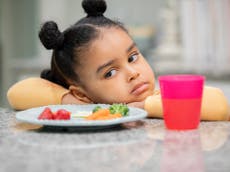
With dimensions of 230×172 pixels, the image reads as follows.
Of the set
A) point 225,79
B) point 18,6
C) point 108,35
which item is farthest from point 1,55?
point 108,35

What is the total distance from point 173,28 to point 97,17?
4.86 feet

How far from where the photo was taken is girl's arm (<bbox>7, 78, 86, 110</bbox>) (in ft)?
4.45

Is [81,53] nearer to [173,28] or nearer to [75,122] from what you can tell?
[75,122]

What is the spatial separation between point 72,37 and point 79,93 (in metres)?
0.14

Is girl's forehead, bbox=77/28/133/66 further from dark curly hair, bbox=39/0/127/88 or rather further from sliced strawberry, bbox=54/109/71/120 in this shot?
sliced strawberry, bbox=54/109/71/120

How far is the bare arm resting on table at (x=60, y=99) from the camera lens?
1166 millimetres

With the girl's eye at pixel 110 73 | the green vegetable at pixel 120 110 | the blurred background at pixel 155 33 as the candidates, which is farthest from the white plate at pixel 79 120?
the blurred background at pixel 155 33

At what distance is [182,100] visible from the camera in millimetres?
1046

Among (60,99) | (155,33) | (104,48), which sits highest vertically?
(104,48)

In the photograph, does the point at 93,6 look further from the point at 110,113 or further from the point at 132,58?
the point at 110,113

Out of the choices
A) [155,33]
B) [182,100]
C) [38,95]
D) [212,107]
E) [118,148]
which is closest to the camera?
[118,148]

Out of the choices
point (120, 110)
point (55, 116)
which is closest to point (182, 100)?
point (120, 110)

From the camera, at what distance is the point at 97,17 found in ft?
4.42

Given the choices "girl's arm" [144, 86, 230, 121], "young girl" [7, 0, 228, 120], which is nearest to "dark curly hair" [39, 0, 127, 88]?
"young girl" [7, 0, 228, 120]
